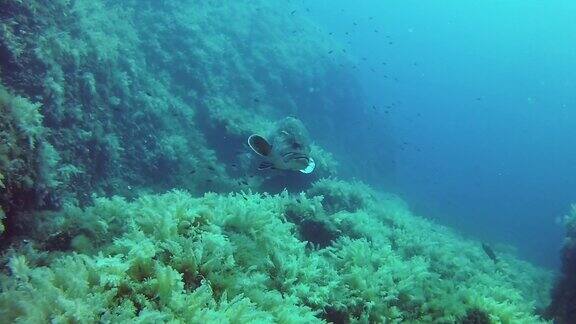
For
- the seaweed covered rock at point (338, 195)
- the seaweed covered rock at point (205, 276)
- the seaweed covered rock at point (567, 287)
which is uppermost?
the seaweed covered rock at point (338, 195)

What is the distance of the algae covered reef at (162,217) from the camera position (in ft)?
10.9

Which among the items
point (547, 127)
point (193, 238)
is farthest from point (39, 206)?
point (547, 127)

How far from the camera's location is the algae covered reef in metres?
3.31

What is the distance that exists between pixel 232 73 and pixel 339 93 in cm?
1067

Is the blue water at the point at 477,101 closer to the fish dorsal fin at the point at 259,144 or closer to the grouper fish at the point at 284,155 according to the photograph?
the grouper fish at the point at 284,155

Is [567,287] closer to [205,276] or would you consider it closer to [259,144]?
[259,144]

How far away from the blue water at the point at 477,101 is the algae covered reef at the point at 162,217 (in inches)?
646

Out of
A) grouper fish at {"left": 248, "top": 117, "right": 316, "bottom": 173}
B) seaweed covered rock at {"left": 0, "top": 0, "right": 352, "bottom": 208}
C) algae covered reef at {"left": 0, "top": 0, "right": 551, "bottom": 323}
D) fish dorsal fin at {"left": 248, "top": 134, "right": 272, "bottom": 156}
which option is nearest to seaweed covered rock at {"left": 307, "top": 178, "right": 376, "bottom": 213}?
algae covered reef at {"left": 0, "top": 0, "right": 551, "bottom": 323}

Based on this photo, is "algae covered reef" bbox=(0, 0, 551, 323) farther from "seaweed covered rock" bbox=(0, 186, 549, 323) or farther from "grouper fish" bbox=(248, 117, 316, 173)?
"grouper fish" bbox=(248, 117, 316, 173)

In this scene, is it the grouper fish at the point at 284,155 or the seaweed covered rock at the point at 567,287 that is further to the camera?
the seaweed covered rock at the point at 567,287

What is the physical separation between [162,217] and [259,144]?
120cm

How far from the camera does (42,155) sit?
5.42 m

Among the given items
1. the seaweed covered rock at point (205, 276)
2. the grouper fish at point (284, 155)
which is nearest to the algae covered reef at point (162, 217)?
the seaweed covered rock at point (205, 276)

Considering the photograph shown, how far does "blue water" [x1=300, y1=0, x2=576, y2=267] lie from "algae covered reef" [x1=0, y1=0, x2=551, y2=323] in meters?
16.4
